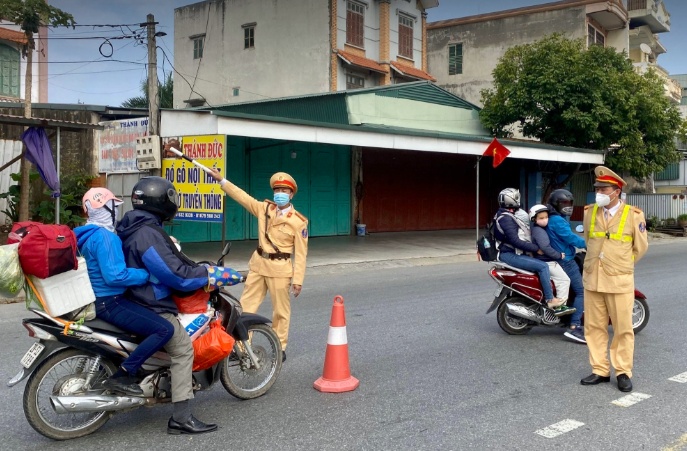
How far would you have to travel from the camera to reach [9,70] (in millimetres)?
22797

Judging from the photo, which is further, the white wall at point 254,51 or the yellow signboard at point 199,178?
the white wall at point 254,51

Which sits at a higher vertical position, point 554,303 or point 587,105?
point 587,105

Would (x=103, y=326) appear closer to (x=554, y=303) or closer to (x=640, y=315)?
(x=554, y=303)

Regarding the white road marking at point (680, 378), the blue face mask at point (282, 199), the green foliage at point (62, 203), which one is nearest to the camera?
the white road marking at point (680, 378)

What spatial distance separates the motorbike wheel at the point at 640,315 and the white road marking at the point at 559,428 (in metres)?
3.37

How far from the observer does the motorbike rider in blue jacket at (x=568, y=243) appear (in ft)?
23.2

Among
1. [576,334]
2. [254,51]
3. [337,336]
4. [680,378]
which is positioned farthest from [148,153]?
[254,51]

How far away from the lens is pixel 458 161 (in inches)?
993

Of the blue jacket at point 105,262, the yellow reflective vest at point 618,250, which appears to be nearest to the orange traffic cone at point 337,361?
the blue jacket at point 105,262

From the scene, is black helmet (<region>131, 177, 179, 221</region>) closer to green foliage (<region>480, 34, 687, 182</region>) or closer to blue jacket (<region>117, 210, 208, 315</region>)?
blue jacket (<region>117, 210, 208, 315</region>)

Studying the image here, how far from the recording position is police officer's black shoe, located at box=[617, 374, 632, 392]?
211 inches

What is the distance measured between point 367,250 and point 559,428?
1279 cm

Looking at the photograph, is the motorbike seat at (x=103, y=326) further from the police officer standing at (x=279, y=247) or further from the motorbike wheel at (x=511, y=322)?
the motorbike wheel at (x=511, y=322)

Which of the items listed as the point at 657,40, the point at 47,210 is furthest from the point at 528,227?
the point at 657,40
